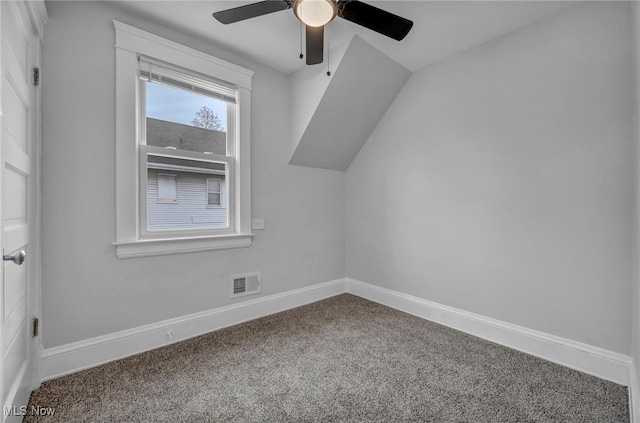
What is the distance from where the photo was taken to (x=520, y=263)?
2209 millimetres

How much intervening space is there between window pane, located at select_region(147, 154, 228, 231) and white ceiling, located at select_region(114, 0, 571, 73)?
1.05 m

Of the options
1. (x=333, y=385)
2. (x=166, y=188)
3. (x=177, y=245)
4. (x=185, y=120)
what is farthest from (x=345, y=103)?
(x=333, y=385)

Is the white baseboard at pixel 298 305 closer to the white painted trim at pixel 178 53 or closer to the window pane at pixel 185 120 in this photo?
the window pane at pixel 185 120

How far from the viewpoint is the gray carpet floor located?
5.02 ft

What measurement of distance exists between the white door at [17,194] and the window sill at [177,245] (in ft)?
1.59

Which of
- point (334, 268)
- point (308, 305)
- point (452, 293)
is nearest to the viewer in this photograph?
point (452, 293)

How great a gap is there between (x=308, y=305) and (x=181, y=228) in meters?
1.55

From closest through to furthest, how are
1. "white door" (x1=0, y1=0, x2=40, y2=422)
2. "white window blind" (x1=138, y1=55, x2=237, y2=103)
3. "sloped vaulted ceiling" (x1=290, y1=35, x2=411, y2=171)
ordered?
"white door" (x1=0, y1=0, x2=40, y2=422)
"white window blind" (x1=138, y1=55, x2=237, y2=103)
"sloped vaulted ceiling" (x1=290, y1=35, x2=411, y2=171)

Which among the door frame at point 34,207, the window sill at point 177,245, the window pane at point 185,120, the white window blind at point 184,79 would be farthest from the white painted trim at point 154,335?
the white window blind at point 184,79

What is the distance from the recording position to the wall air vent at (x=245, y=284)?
8.84 ft

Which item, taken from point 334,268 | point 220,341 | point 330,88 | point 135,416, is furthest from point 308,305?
point 330,88

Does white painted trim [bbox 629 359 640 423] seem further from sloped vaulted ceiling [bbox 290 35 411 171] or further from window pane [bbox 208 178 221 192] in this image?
window pane [bbox 208 178 221 192]

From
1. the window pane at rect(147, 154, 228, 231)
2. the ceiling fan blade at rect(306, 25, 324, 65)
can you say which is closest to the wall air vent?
the window pane at rect(147, 154, 228, 231)

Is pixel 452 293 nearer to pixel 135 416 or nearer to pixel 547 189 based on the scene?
pixel 547 189
